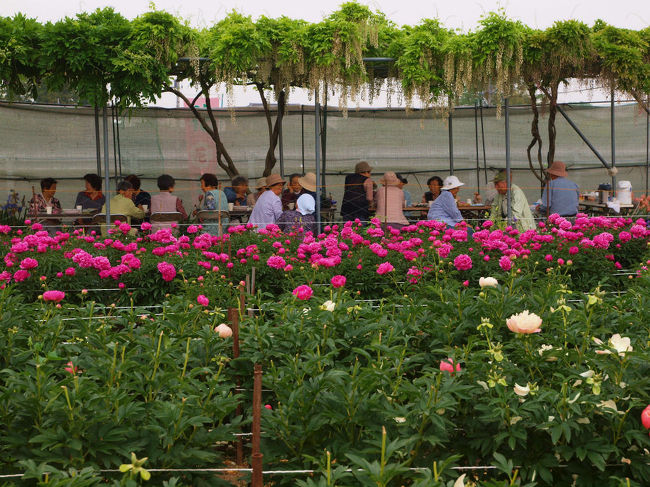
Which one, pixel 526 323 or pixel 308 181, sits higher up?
pixel 308 181

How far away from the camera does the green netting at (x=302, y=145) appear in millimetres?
11648

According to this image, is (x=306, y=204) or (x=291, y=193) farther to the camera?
(x=291, y=193)

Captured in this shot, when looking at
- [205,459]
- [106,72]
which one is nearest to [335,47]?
[106,72]

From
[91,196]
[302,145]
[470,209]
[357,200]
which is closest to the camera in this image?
[357,200]

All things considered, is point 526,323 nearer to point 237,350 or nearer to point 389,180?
point 237,350

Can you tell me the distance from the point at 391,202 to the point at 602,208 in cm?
366

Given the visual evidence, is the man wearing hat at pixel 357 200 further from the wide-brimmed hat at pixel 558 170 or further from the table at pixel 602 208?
the table at pixel 602 208

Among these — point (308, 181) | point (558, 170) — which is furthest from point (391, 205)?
point (558, 170)

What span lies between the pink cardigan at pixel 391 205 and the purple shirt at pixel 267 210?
0.98 metres

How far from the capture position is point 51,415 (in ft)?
6.51

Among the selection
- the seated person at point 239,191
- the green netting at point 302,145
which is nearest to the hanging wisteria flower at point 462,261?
the seated person at point 239,191

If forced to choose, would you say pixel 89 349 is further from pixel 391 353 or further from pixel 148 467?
pixel 391 353

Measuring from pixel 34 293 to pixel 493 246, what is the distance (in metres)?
2.83

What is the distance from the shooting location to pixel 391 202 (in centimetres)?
752
